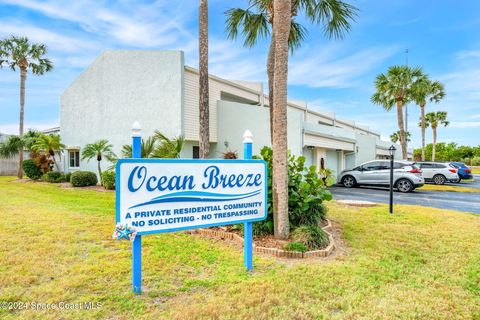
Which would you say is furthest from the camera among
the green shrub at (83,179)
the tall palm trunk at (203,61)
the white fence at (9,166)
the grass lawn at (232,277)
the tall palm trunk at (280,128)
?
Answer: the white fence at (9,166)

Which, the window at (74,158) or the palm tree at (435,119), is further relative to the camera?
the palm tree at (435,119)

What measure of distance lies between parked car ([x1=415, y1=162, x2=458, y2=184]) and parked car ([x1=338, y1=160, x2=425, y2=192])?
5499mm

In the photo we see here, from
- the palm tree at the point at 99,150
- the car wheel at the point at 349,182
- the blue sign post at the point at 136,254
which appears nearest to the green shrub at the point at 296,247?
the blue sign post at the point at 136,254

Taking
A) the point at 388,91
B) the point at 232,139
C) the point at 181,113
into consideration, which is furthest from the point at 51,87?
the point at 388,91

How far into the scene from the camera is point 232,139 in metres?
16.0

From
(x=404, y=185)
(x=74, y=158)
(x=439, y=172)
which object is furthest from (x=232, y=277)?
(x=439, y=172)

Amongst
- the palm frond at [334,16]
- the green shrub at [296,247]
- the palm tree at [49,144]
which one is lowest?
the green shrub at [296,247]

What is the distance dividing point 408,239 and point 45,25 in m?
13.4

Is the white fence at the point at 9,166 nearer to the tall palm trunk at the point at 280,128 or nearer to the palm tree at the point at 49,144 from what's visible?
the palm tree at the point at 49,144

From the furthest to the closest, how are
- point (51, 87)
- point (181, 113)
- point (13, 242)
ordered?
point (51, 87), point (181, 113), point (13, 242)

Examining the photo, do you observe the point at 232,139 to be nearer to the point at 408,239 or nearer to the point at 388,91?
the point at 408,239

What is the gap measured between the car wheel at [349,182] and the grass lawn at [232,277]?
11.0m

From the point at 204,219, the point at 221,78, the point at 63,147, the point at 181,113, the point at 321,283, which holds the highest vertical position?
the point at 221,78

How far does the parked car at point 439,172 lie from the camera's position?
1983 centimetres
